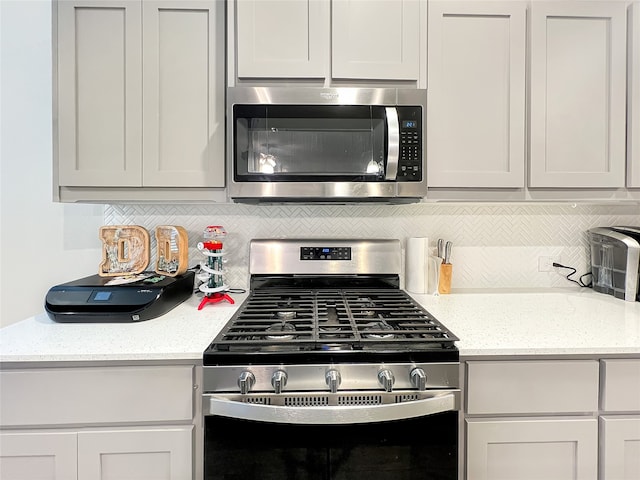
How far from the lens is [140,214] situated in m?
1.68

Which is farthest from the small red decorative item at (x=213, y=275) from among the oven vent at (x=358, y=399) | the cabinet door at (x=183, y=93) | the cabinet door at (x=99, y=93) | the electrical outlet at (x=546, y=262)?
the electrical outlet at (x=546, y=262)

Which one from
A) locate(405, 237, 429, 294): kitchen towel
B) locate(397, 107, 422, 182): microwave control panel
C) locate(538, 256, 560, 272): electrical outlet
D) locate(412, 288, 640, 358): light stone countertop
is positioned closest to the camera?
locate(412, 288, 640, 358): light stone countertop

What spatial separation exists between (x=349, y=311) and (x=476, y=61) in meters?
1.12

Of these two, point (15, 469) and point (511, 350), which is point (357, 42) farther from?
point (15, 469)

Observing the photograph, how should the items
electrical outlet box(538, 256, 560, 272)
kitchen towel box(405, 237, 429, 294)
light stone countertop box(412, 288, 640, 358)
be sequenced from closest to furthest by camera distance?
1. light stone countertop box(412, 288, 640, 358)
2. kitchen towel box(405, 237, 429, 294)
3. electrical outlet box(538, 256, 560, 272)

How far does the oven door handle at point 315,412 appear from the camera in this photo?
0.90 metres

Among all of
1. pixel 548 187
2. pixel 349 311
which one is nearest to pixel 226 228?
pixel 349 311

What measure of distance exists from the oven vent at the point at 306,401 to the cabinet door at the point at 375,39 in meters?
1.16

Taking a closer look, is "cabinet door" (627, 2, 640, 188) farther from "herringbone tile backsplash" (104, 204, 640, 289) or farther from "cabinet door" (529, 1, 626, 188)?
"herringbone tile backsplash" (104, 204, 640, 289)

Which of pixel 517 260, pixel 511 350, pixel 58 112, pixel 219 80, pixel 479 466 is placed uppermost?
pixel 219 80

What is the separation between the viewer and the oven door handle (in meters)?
0.90

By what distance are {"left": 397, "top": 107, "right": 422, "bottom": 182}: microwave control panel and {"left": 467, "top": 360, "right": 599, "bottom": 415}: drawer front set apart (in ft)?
2.37

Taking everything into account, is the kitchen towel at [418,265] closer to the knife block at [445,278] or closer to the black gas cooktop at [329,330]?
the knife block at [445,278]

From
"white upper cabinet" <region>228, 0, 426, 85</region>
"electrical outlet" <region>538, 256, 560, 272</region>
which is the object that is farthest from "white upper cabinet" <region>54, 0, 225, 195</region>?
"electrical outlet" <region>538, 256, 560, 272</region>
